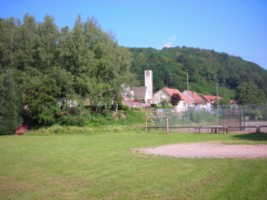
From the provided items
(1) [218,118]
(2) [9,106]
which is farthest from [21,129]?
(1) [218,118]

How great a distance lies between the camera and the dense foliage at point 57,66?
4047 cm

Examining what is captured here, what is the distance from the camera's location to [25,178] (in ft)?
39.7

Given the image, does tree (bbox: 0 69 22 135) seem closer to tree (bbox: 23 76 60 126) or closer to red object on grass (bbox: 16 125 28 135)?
red object on grass (bbox: 16 125 28 135)

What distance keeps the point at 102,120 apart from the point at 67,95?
18.0 feet

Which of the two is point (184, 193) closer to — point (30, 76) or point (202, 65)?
point (30, 76)

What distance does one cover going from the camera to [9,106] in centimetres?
3925

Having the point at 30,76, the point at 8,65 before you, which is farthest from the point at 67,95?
the point at 8,65

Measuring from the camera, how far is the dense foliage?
40.5m

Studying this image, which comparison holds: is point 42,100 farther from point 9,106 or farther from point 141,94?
point 141,94

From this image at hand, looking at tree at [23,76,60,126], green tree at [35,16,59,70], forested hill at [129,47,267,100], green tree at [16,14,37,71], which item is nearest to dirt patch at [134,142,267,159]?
tree at [23,76,60,126]

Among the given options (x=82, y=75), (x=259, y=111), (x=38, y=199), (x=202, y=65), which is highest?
(x=202, y=65)

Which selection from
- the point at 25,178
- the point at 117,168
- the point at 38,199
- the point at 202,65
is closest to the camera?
the point at 38,199

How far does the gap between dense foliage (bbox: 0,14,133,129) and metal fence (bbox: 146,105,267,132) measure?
8905mm

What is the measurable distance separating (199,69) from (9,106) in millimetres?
105036
